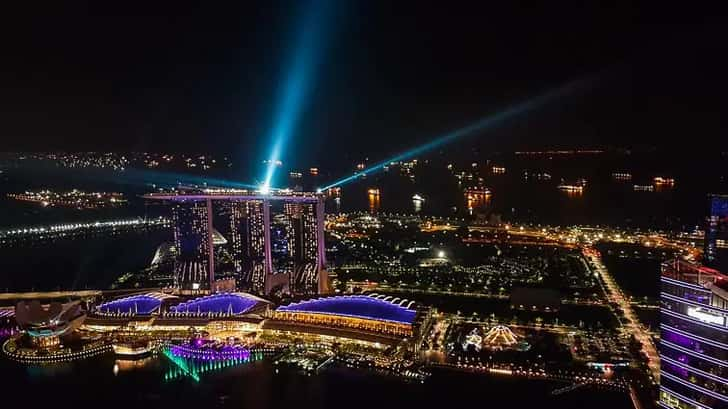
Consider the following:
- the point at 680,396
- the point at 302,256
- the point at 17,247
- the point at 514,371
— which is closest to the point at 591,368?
the point at 514,371

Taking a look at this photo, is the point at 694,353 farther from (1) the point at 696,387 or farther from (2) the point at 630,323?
(2) the point at 630,323

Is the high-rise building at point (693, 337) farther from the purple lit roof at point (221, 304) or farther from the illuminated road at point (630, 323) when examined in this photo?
the purple lit roof at point (221, 304)

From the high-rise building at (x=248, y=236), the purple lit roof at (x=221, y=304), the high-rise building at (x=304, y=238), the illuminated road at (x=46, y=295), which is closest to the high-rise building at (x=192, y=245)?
the high-rise building at (x=248, y=236)

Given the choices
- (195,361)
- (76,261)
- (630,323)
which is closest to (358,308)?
(195,361)

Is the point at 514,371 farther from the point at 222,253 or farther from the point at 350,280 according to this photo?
the point at 222,253

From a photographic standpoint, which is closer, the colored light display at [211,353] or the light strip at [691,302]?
the light strip at [691,302]

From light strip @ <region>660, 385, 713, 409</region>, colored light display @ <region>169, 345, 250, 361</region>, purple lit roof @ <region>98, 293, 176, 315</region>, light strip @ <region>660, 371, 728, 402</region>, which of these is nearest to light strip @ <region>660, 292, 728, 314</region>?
light strip @ <region>660, 371, 728, 402</region>
